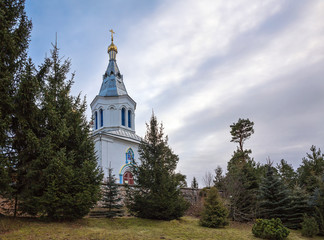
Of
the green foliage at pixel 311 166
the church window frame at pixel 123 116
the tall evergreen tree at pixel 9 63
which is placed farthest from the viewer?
the church window frame at pixel 123 116

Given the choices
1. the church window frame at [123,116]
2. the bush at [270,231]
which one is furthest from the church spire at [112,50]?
the bush at [270,231]

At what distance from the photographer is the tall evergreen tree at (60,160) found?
831 centimetres

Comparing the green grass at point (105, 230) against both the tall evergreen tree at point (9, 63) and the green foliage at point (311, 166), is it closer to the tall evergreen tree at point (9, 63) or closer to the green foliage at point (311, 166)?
the tall evergreen tree at point (9, 63)

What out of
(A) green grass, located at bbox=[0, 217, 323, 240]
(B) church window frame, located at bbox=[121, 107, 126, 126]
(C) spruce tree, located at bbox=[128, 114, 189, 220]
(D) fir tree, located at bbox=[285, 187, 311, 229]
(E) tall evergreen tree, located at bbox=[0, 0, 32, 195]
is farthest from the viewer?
(B) church window frame, located at bbox=[121, 107, 126, 126]

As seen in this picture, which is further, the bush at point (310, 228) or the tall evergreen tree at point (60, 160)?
the bush at point (310, 228)

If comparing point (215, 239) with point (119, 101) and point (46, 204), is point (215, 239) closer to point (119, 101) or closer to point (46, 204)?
point (46, 204)

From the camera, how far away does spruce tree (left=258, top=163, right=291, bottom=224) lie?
13180 millimetres

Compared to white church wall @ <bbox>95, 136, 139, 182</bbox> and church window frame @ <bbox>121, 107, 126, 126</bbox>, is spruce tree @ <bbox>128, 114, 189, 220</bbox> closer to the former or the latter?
white church wall @ <bbox>95, 136, 139, 182</bbox>

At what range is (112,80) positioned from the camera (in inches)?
1042

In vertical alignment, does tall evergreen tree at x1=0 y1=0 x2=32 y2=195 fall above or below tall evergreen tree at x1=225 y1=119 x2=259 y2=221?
above

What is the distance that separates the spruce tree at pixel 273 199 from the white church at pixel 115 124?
11.3 metres

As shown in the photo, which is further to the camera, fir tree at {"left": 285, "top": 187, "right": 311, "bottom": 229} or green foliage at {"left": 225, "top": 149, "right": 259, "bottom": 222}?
green foliage at {"left": 225, "top": 149, "right": 259, "bottom": 222}

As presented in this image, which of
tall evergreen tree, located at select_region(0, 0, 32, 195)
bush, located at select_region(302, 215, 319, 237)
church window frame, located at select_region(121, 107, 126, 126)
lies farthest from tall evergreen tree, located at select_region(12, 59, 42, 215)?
church window frame, located at select_region(121, 107, 126, 126)

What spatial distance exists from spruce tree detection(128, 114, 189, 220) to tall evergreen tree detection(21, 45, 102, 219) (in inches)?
90.4
